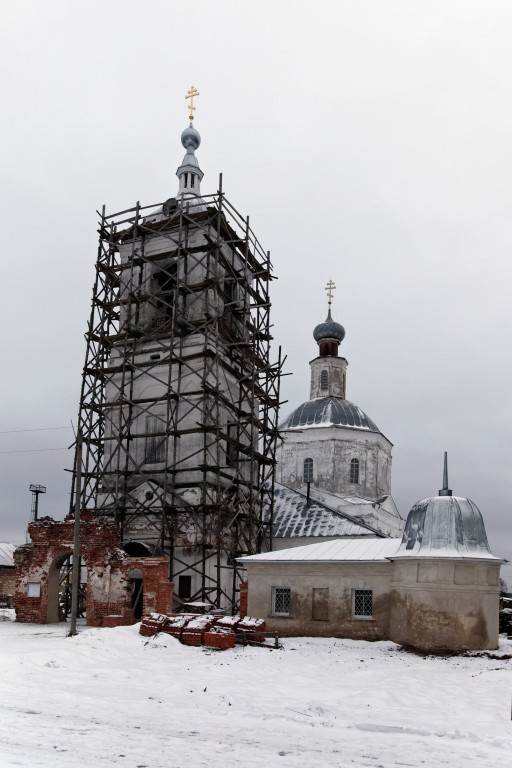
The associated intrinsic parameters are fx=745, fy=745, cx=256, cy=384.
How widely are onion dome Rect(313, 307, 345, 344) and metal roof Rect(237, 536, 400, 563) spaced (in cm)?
2283

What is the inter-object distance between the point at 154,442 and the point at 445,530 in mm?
13654

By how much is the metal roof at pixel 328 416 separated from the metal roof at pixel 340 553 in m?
17.9

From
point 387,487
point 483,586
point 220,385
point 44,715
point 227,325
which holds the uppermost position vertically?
point 227,325

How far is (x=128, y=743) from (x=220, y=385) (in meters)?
22.4

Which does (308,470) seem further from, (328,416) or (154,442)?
(154,442)

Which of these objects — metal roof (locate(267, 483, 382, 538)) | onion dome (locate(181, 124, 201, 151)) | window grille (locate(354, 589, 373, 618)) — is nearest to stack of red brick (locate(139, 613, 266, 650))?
window grille (locate(354, 589, 373, 618))

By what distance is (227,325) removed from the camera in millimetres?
31484

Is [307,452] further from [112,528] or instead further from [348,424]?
[112,528]

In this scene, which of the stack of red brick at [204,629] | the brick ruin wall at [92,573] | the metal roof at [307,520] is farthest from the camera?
the metal roof at [307,520]

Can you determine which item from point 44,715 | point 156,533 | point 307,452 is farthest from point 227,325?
point 44,715

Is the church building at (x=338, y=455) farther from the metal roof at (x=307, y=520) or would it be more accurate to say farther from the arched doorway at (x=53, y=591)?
the arched doorway at (x=53, y=591)

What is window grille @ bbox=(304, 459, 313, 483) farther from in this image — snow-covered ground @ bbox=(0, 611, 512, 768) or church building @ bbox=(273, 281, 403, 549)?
snow-covered ground @ bbox=(0, 611, 512, 768)

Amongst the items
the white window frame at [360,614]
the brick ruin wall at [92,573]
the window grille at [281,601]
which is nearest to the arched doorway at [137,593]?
the brick ruin wall at [92,573]

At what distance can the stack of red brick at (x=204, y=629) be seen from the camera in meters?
17.6
